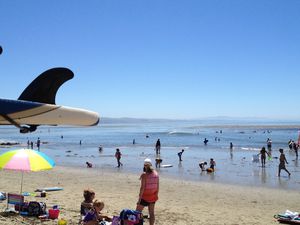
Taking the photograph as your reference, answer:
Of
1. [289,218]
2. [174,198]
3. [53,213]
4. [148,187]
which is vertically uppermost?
[148,187]

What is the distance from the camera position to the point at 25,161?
7.61 metres

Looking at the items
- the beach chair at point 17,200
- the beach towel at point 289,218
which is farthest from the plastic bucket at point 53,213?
the beach towel at point 289,218

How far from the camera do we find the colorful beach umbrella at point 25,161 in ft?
24.5

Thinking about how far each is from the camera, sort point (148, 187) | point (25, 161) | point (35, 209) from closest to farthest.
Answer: point (148, 187), point (25, 161), point (35, 209)

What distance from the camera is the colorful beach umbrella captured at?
24.5 ft

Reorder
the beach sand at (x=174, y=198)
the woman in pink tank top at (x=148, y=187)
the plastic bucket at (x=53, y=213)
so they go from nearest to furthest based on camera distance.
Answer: the woman in pink tank top at (x=148, y=187), the plastic bucket at (x=53, y=213), the beach sand at (x=174, y=198)

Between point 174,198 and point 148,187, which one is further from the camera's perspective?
point 174,198

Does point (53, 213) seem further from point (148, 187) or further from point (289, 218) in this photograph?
point (289, 218)

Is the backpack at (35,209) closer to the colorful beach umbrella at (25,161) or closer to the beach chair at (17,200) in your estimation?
the beach chair at (17,200)

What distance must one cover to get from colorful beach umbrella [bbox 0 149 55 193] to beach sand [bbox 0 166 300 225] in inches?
50.0

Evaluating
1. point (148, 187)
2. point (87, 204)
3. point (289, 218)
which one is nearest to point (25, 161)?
point (87, 204)

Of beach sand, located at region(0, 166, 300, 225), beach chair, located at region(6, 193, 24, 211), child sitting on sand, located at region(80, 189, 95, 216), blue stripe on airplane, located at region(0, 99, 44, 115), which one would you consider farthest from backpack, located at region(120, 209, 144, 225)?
beach chair, located at region(6, 193, 24, 211)

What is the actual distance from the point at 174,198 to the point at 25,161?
239 inches

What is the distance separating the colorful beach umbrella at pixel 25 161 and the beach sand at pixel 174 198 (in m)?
1.27
